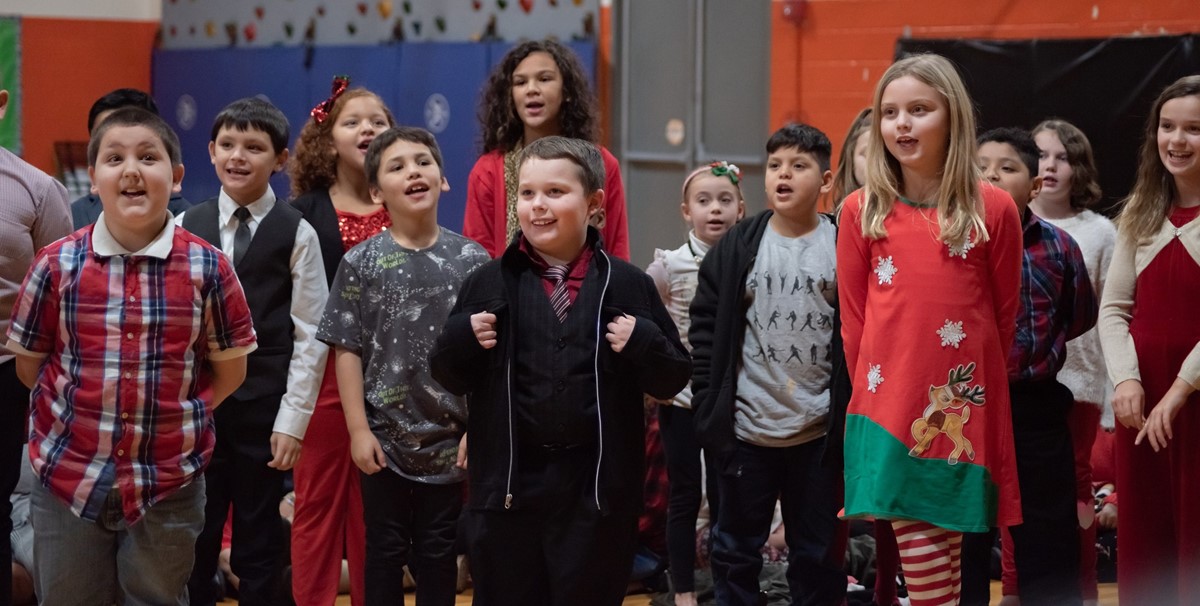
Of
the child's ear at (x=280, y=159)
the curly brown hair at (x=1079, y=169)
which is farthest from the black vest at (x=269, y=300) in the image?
the curly brown hair at (x=1079, y=169)

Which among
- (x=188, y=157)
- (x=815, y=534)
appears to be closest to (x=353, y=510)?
(x=815, y=534)

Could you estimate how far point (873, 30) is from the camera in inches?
264

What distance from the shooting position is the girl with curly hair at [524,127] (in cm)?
417

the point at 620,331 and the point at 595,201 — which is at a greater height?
the point at 595,201

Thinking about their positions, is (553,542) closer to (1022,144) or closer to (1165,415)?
(1165,415)

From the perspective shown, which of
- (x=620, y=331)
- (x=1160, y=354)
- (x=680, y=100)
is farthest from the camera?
(x=680, y=100)

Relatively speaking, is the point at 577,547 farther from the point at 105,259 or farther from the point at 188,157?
the point at 188,157

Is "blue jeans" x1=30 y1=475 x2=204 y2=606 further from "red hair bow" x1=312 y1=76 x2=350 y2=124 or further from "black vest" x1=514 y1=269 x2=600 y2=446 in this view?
"red hair bow" x1=312 y1=76 x2=350 y2=124

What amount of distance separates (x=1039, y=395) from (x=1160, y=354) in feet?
1.30

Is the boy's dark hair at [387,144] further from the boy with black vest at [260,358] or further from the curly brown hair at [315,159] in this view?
the curly brown hair at [315,159]

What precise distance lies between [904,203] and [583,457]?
3.31 ft

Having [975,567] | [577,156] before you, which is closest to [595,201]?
[577,156]

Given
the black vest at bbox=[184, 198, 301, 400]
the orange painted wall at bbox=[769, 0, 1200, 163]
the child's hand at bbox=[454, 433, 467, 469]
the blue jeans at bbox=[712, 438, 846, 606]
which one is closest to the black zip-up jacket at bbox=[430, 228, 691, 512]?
the child's hand at bbox=[454, 433, 467, 469]

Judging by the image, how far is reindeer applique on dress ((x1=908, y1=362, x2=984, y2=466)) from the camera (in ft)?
9.98
